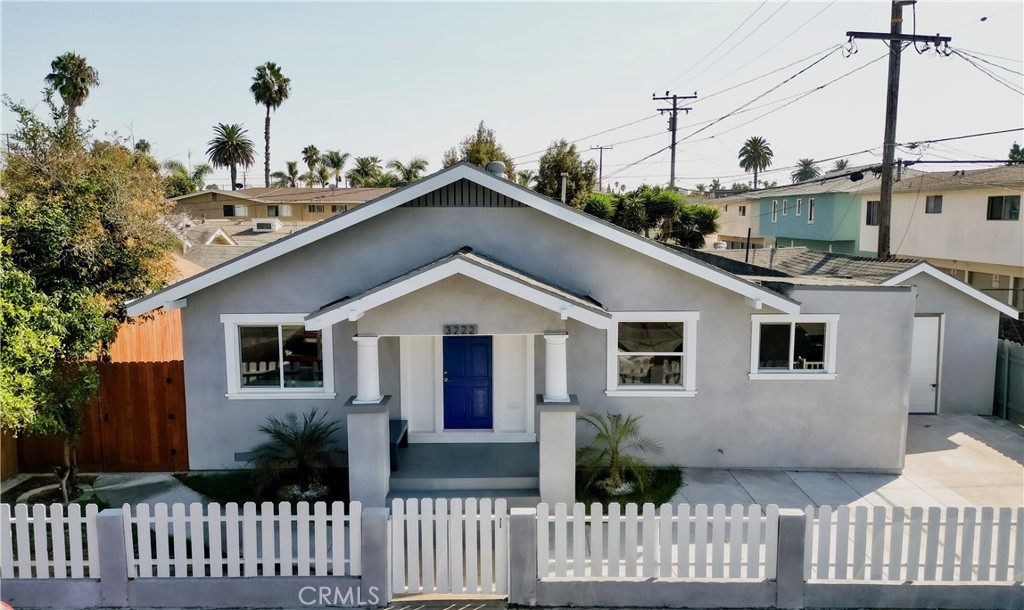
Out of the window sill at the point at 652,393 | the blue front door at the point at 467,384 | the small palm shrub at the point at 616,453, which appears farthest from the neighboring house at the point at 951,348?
the blue front door at the point at 467,384

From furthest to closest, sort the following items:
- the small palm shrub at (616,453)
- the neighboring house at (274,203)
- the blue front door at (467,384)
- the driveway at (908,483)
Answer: the neighboring house at (274,203)
the blue front door at (467,384)
the small palm shrub at (616,453)
the driveway at (908,483)

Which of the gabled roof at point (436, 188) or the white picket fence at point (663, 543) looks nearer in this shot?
the white picket fence at point (663, 543)

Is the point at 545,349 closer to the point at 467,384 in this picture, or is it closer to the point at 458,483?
the point at 467,384

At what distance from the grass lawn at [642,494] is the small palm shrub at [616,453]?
98mm

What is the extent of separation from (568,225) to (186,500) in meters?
7.41

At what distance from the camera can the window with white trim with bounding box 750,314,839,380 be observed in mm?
12109

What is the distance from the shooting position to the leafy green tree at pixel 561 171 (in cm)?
4425

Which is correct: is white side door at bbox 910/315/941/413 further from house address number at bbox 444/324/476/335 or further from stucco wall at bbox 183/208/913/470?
house address number at bbox 444/324/476/335

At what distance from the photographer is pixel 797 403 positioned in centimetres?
1228

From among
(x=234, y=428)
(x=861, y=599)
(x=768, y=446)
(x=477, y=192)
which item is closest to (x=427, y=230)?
(x=477, y=192)

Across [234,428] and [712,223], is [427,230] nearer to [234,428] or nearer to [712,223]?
[234,428]

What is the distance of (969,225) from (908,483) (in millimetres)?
19816

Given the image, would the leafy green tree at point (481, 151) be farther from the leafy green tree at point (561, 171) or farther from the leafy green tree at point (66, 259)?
the leafy green tree at point (66, 259)

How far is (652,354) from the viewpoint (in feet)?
40.3
